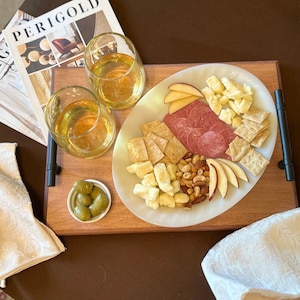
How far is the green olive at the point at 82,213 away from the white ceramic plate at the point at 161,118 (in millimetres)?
63

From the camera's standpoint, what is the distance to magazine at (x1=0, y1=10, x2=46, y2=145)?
845 mm

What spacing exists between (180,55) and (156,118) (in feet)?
0.49

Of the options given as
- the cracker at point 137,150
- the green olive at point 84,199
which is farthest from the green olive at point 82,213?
the cracker at point 137,150

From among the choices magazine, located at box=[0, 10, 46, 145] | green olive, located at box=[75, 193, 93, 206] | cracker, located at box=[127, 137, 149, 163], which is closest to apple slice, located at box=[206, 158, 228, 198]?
cracker, located at box=[127, 137, 149, 163]

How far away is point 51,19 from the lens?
91 centimetres

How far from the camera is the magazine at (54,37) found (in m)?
0.88

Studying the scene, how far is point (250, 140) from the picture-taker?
745 mm

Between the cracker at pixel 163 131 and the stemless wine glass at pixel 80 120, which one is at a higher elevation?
the stemless wine glass at pixel 80 120

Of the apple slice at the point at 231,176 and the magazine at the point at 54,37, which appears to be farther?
the magazine at the point at 54,37

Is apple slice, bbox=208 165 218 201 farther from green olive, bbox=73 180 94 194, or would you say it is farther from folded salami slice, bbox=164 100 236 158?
green olive, bbox=73 180 94 194

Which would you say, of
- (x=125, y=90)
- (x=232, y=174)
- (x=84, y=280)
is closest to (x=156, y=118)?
(x=125, y=90)

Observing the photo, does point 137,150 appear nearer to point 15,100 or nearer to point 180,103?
point 180,103

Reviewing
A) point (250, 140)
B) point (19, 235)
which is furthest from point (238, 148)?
point (19, 235)

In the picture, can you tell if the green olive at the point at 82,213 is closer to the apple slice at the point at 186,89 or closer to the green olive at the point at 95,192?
the green olive at the point at 95,192
